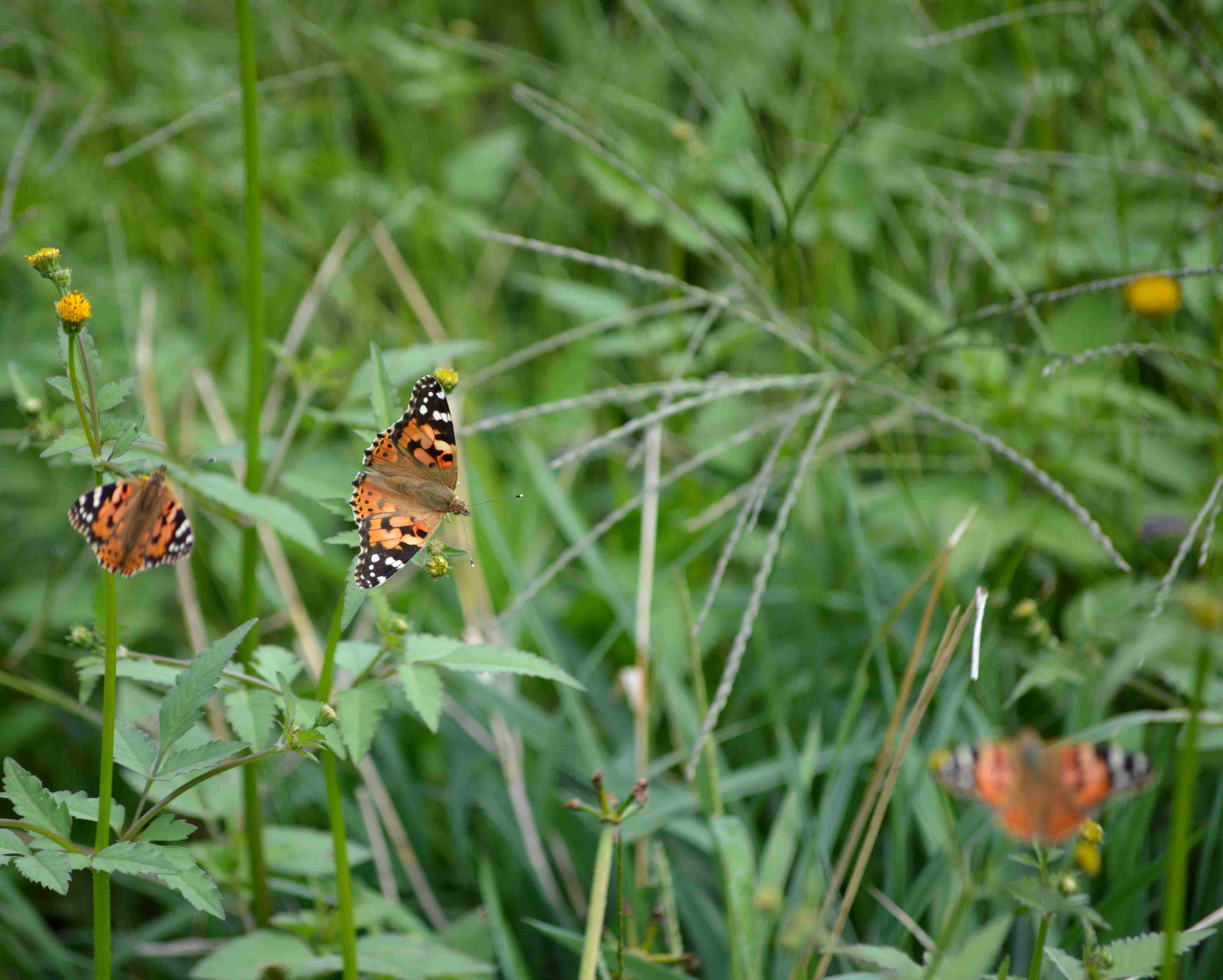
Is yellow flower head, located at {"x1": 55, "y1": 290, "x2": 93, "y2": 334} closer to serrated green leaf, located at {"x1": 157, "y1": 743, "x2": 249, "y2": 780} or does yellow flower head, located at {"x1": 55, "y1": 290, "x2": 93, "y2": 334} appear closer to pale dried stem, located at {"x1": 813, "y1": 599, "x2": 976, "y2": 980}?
serrated green leaf, located at {"x1": 157, "y1": 743, "x2": 249, "y2": 780}

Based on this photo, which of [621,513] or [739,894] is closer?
[739,894]

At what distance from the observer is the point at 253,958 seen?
130 cm

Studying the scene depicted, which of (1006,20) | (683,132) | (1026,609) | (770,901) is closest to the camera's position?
(770,901)

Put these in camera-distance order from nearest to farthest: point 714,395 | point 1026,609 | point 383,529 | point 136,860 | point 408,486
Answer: point 136,860, point 383,529, point 408,486, point 1026,609, point 714,395

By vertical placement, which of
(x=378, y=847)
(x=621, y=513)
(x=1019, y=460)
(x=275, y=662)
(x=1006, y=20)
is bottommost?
(x=378, y=847)

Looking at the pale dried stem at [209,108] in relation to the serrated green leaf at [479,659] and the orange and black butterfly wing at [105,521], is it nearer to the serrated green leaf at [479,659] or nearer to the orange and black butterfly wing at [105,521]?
the orange and black butterfly wing at [105,521]

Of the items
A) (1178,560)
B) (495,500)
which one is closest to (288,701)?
(495,500)

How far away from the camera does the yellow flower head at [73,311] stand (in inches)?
35.0

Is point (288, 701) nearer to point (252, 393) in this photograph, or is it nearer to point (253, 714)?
point (253, 714)

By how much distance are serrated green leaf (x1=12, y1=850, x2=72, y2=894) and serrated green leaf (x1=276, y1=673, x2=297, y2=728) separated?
0.75 ft

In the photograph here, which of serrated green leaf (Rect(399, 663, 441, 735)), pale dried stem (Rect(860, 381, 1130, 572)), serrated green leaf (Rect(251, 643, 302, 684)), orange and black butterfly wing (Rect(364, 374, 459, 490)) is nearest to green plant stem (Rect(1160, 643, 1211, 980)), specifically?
pale dried stem (Rect(860, 381, 1130, 572))

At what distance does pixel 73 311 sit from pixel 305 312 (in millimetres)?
1361

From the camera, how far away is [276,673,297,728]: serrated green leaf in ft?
3.13

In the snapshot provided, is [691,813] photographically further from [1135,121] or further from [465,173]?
[465,173]
